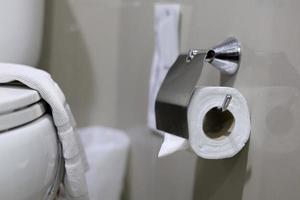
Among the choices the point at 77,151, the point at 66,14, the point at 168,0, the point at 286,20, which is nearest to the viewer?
the point at 286,20

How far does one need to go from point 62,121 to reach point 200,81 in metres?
0.33

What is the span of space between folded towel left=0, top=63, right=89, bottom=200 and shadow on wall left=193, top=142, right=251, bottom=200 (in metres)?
0.26

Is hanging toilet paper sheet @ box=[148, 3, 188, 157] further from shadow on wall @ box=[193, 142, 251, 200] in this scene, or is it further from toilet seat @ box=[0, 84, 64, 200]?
toilet seat @ box=[0, 84, 64, 200]

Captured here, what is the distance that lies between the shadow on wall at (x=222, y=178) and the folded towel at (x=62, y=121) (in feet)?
0.86

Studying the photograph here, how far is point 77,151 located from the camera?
80 cm

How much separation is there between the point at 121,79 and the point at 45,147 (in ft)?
2.21

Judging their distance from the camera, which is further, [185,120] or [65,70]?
[65,70]

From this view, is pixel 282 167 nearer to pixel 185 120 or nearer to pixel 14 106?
pixel 185 120

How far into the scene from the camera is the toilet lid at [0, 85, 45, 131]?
0.65 meters

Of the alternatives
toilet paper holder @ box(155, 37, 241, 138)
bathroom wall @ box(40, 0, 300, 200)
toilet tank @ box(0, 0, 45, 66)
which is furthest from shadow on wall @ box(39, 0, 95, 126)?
toilet paper holder @ box(155, 37, 241, 138)

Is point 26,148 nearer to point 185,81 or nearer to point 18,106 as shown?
point 18,106

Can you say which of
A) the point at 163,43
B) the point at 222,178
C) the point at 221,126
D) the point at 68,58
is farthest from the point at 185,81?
the point at 68,58

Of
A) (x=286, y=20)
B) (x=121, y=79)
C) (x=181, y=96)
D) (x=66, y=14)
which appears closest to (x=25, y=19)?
(x=66, y=14)

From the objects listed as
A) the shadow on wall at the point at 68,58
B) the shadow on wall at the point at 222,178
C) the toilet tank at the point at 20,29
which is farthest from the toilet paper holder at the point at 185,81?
the shadow on wall at the point at 68,58
